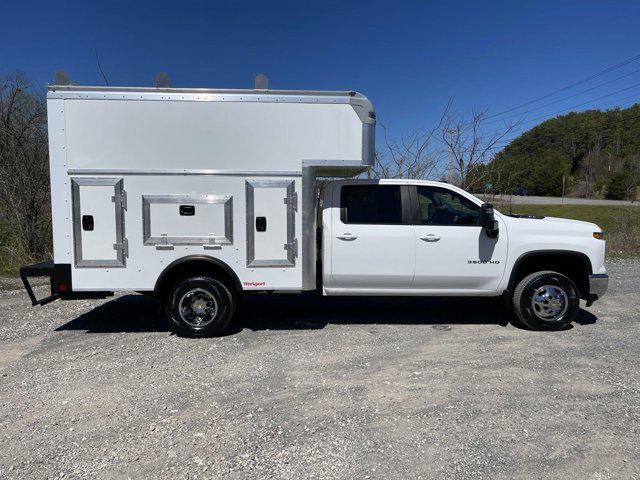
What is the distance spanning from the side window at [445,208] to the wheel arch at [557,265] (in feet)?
2.65

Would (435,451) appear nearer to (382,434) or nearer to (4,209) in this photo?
(382,434)

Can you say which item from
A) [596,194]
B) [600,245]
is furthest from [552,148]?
[600,245]

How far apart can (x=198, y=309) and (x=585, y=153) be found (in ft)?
291

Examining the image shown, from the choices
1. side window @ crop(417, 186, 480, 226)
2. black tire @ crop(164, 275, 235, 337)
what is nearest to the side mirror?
side window @ crop(417, 186, 480, 226)

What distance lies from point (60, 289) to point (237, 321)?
222 centimetres

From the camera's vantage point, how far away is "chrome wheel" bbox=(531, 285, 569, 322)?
19.5ft

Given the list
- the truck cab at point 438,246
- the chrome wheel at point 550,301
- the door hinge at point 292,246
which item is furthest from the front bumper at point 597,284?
the door hinge at point 292,246

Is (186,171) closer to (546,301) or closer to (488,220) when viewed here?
(488,220)

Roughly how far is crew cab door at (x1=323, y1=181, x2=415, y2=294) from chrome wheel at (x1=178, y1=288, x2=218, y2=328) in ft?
4.75

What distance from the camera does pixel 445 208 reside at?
5.96m

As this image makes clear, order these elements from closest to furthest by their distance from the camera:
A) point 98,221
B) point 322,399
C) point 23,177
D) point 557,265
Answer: point 322,399
point 98,221
point 557,265
point 23,177

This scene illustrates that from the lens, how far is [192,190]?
17.8 feet

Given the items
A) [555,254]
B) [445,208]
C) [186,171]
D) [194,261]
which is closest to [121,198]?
[186,171]

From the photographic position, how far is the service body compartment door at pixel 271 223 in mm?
5496
